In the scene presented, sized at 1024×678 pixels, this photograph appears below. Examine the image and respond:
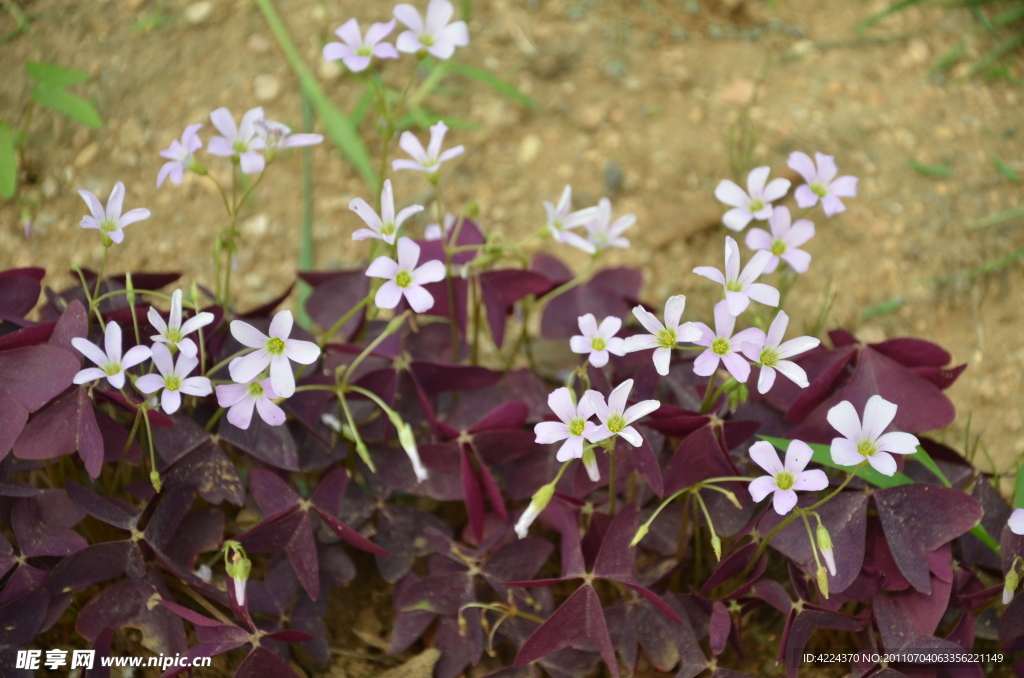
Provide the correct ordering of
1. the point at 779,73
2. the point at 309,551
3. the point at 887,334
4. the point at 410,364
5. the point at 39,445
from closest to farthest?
the point at 39,445, the point at 309,551, the point at 410,364, the point at 887,334, the point at 779,73

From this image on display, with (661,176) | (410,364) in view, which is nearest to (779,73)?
(661,176)

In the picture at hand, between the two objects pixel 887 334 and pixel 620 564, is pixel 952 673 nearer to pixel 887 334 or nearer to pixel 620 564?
pixel 620 564

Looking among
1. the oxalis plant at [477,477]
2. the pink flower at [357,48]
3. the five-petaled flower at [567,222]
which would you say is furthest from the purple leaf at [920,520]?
the pink flower at [357,48]

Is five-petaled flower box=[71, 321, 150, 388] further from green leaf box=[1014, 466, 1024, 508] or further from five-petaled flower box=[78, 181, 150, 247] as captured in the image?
green leaf box=[1014, 466, 1024, 508]

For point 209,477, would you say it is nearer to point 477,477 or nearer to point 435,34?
point 477,477

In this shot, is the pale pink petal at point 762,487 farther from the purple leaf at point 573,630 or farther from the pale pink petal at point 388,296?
the pale pink petal at point 388,296

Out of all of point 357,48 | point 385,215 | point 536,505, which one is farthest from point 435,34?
point 536,505

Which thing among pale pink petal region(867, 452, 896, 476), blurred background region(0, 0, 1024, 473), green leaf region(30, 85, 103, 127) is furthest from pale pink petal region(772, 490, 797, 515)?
green leaf region(30, 85, 103, 127)
